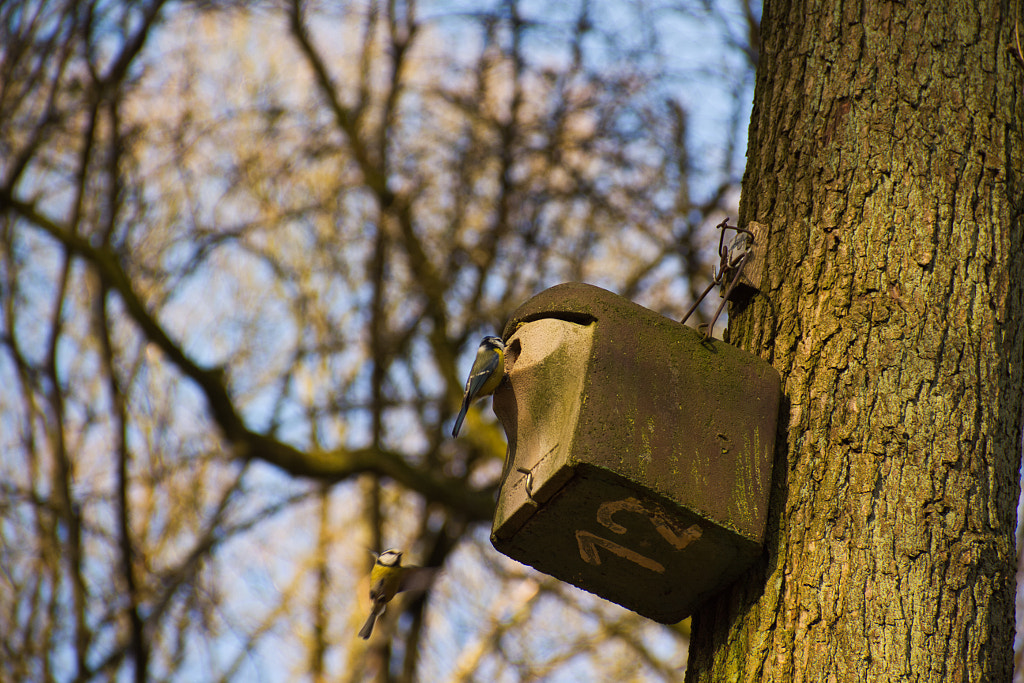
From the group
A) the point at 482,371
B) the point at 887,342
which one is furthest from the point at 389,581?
the point at 887,342

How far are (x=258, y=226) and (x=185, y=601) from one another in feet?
8.21

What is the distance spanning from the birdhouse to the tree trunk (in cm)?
7

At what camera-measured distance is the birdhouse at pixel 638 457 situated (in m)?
1.70

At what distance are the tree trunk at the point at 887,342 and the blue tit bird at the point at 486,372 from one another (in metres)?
0.63

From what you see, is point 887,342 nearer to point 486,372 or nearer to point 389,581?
point 486,372

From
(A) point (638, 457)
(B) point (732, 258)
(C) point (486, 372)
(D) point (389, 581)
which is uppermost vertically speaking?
(D) point (389, 581)

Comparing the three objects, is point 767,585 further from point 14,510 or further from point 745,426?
point 14,510

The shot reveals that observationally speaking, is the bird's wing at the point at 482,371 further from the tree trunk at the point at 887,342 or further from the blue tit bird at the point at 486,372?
the tree trunk at the point at 887,342

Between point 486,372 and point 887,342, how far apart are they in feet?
3.54

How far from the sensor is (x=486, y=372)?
8.20ft

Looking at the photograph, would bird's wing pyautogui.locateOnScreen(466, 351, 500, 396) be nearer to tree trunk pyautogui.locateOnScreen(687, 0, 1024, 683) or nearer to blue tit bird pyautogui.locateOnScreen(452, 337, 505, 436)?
blue tit bird pyautogui.locateOnScreen(452, 337, 505, 436)

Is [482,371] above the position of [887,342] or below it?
above

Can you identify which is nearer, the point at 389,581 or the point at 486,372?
the point at 486,372

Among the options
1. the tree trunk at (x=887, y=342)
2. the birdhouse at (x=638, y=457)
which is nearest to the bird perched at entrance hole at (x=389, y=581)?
the birdhouse at (x=638, y=457)
